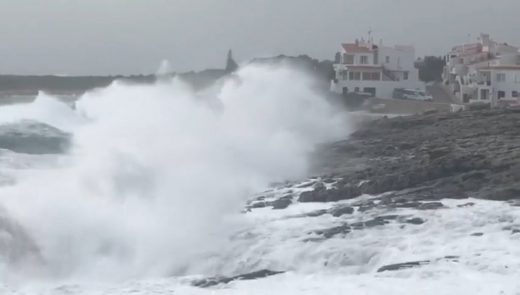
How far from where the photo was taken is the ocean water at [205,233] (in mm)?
10656

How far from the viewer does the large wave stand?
12867mm

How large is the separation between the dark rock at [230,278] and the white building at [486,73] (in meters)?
24.4

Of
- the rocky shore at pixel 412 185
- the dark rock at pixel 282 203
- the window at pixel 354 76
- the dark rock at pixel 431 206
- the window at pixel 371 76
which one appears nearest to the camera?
the rocky shore at pixel 412 185

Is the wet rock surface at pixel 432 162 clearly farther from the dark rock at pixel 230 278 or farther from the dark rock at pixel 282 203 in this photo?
the dark rock at pixel 230 278

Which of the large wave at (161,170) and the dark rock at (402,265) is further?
the large wave at (161,170)

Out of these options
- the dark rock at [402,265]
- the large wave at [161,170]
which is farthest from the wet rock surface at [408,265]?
the large wave at [161,170]

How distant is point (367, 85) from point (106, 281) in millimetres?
33194

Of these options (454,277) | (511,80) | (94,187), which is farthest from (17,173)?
(511,80)

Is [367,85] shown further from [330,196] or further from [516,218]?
[516,218]

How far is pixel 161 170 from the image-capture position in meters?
18.0

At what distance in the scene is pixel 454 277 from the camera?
1006 centimetres

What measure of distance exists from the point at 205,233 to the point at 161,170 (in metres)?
4.74

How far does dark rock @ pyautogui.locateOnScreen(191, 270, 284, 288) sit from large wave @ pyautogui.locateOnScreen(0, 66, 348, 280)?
773 mm

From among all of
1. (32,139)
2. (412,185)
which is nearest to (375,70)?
(32,139)
